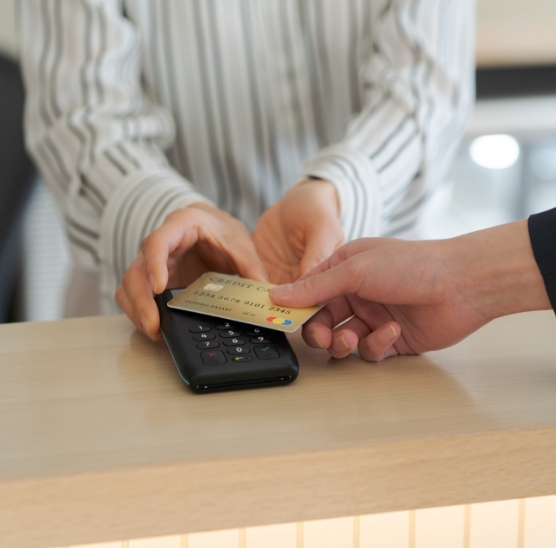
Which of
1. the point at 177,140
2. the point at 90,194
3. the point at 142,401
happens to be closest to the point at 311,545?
the point at 142,401

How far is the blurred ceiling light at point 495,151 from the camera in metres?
1.93

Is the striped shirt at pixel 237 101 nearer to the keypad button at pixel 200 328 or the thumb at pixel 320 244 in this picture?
the thumb at pixel 320 244

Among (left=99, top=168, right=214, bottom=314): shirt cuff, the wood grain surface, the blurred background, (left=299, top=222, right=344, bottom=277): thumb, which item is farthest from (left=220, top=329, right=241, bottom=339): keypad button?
the wood grain surface

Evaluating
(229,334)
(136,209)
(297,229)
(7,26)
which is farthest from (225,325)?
(7,26)

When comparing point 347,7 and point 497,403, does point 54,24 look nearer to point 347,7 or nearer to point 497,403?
point 347,7

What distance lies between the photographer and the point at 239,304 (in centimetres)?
49

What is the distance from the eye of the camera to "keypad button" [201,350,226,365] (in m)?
0.42

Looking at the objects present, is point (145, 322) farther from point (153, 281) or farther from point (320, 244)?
point (320, 244)

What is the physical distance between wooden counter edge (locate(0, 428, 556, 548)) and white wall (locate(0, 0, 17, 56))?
1773 mm

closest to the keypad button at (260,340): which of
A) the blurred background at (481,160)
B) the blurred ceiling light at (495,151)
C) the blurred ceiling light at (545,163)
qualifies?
the blurred background at (481,160)

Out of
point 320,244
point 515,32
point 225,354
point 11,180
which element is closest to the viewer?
point 225,354

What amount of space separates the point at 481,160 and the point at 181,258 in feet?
5.23

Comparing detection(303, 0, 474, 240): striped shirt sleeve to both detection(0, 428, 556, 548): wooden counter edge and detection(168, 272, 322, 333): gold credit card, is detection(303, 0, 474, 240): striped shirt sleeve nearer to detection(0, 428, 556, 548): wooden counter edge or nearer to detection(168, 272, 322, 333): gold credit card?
detection(168, 272, 322, 333): gold credit card

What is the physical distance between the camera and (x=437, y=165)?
3.39 feet
